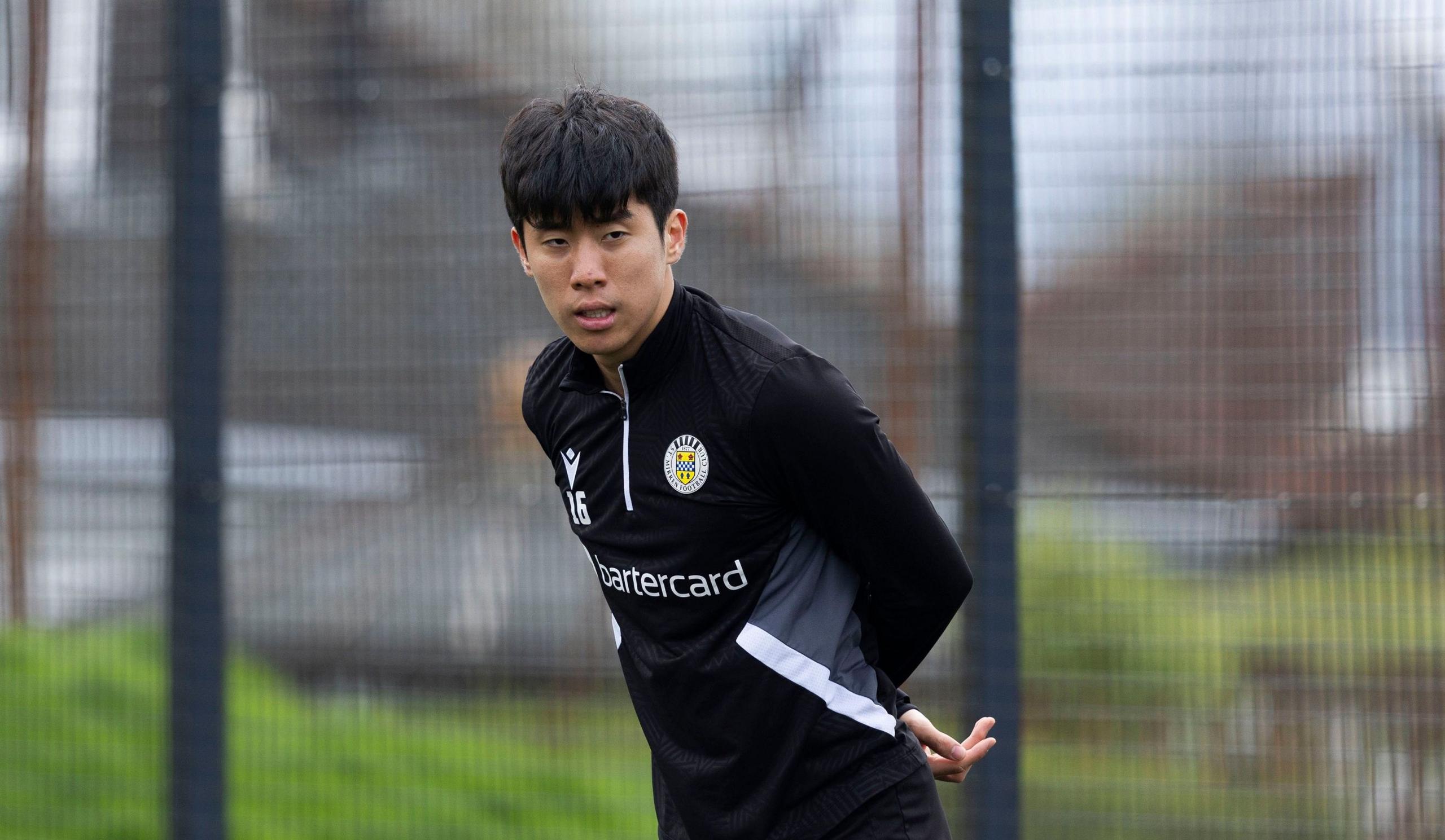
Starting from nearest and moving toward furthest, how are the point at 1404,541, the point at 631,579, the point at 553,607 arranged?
the point at 631,579, the point at 1404,541, the point at 553,607

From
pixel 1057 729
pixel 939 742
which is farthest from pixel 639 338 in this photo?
pixel 1057 729

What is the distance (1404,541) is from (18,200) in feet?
14.4

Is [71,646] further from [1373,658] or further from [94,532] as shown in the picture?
[1373,658]

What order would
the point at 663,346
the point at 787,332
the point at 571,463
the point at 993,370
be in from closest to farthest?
the point at 663,346 < the point at 571,463 < the point at 993,370 < the point at 787,332

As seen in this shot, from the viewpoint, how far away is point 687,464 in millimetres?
2049

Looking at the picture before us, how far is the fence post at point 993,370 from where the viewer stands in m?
3.85

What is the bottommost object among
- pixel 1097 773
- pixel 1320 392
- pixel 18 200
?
pixel 1097 773

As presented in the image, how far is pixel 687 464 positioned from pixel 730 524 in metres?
0.11

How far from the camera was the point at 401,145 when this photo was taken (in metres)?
4.34

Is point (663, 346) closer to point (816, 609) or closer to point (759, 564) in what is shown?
point (759, 564)

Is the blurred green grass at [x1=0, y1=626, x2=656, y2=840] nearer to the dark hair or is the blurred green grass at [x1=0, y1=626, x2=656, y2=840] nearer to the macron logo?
the macron logo

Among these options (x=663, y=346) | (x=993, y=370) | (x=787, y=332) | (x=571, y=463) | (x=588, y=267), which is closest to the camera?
(x=588, y=267)

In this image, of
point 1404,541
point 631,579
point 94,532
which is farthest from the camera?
point 94,532

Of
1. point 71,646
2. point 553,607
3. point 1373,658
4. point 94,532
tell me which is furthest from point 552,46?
point 1373,658
